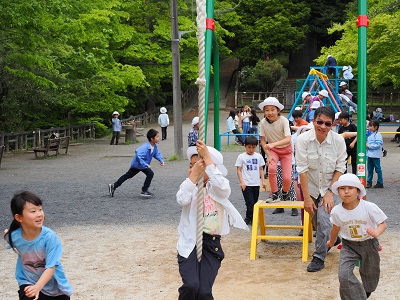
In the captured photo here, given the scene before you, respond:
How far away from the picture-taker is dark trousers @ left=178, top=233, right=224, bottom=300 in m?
5.21

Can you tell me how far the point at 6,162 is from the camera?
23.0 m

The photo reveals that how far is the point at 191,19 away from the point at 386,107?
50.5ft

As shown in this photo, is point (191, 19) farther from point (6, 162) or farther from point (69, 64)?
point (6, 162)

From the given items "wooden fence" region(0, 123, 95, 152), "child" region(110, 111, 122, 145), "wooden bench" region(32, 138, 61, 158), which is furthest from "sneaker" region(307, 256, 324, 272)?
"child" region(110, 111, 122, 145)

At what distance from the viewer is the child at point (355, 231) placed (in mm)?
Answer: 5929

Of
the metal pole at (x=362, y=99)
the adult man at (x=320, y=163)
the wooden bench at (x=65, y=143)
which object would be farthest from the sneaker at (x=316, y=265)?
the wooden bench at (x=65, y=143)

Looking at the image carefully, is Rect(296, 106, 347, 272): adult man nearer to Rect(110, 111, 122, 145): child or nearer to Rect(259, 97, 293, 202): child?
Rect(259, 97, 293, 202): child

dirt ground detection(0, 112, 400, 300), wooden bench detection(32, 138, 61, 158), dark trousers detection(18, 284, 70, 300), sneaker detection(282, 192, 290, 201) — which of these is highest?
dark trousers detection(18, 284, 70, 300)

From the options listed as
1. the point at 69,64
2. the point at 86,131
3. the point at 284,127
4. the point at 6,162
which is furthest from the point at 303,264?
the point at 86,131

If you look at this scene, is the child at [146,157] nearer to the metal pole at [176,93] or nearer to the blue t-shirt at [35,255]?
the metal pole at [176,93]

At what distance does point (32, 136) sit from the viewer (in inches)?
1161

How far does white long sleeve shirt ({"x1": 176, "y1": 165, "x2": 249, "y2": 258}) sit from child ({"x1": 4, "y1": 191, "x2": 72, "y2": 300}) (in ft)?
3.29

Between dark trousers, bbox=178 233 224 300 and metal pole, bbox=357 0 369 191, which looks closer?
dark trousers, bbox=178 233 224 300

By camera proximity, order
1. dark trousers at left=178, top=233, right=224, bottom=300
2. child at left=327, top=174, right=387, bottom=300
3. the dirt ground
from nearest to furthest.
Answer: dark trousers at left=178, top=233, right=224, bottom=300 → child at left=327, top=174, right=387, bottom=300 → the dirt ground
